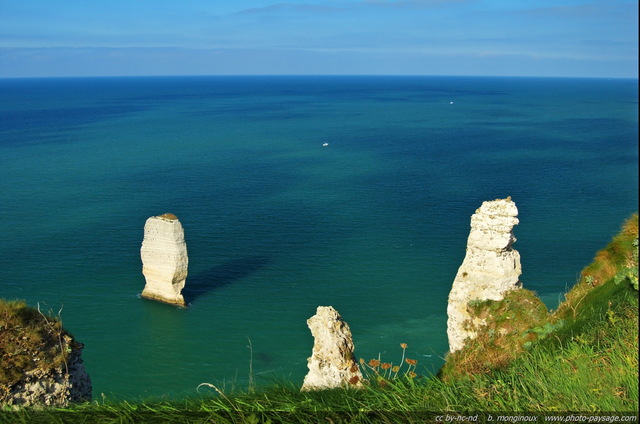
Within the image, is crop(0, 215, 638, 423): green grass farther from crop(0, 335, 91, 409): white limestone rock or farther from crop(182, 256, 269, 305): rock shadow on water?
crop(182, 256, 269, 305): rock shadow on water

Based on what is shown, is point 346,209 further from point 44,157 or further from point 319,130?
point 319,130

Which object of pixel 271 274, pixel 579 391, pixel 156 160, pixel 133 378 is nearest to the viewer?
pixel 579 391

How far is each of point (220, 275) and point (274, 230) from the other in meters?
9.24

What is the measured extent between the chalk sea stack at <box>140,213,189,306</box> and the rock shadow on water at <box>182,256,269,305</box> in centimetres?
139

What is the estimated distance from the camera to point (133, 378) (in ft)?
86.4

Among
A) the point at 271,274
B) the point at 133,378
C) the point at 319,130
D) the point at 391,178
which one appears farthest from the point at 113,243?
the point at 319,130

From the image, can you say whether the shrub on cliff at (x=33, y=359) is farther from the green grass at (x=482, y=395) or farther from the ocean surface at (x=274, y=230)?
the ocean surface at (x=274, y=230)

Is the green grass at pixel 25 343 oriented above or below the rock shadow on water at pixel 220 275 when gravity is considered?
above

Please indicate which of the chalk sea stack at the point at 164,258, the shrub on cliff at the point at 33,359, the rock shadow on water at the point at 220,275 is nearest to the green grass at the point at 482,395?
the shrub on cliff at the point at 33,359

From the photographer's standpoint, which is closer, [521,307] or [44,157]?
[521,307]

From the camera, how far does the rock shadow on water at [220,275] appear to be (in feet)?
117

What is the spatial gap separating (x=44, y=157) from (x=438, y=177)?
50.4 meters

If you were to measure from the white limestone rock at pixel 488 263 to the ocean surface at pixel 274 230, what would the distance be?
2313 mm

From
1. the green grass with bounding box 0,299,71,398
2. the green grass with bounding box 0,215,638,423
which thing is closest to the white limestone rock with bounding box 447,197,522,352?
the green grass with bounding box 0,215,638,423
